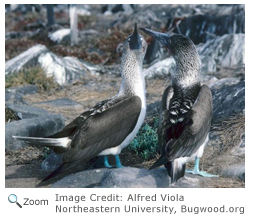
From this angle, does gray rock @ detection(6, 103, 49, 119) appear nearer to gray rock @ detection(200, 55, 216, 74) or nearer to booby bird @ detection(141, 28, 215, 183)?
booby bird @ detection(141, 28, 215, 183)

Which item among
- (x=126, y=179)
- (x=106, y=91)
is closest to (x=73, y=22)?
(x=106, y=91)

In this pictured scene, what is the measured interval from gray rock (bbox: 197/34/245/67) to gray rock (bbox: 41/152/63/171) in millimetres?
6336

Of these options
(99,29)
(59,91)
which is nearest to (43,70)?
(59,91)

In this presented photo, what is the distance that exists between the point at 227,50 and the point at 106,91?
332cm

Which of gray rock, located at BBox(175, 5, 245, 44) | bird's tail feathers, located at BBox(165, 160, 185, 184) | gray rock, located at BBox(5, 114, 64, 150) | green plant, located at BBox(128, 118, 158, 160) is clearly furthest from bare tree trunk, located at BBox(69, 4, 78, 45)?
bird's tail feathers, located at BBox(165, 160, 185, 184)

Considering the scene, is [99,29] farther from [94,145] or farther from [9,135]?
[94,145]

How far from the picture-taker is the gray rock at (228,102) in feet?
23.3

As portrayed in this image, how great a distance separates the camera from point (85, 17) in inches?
990

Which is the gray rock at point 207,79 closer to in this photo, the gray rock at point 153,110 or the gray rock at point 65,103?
the gray rock at point 153,110

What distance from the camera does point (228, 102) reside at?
24.0 feet

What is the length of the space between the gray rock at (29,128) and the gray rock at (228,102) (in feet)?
8.72

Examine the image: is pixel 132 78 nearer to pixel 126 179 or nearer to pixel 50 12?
pixel 126 179

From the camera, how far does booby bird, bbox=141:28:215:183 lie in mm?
5148
